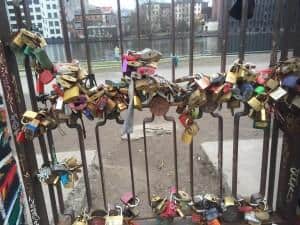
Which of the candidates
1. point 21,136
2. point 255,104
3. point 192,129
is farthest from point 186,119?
point 21,136

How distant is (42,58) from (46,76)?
0.24ft

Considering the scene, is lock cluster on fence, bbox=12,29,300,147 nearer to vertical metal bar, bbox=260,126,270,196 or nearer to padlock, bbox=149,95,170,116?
padlock, bbox=149,95,170,116

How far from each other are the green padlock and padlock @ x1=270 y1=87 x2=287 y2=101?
918 millimetres

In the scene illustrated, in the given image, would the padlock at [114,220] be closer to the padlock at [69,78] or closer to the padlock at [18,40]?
the padlock at [69,78]

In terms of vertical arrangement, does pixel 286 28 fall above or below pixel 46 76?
above

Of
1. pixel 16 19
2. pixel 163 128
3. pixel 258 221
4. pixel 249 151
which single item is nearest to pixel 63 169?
pixel 16 19

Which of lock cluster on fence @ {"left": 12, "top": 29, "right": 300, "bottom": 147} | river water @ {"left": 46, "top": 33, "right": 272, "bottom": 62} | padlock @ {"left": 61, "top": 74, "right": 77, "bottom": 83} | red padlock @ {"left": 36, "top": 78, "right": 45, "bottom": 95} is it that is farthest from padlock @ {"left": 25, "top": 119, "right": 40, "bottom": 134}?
river water @ {"left": 46, "top": 33, "right": 272, "bottom": 62}

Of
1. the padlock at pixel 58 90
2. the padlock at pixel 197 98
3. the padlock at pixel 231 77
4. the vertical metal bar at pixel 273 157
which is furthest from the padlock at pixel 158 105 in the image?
the vertical metal bar at pixel 273 157

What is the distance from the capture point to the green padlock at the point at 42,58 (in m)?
1.26

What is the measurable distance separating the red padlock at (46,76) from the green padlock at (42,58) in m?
0.02

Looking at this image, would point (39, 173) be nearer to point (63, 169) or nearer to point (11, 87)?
point (63, 169)

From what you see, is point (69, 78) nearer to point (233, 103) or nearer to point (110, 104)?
point (110, 104)

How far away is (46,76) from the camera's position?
51.4 inches

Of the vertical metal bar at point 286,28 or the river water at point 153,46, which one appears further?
the river water at point 153,46
